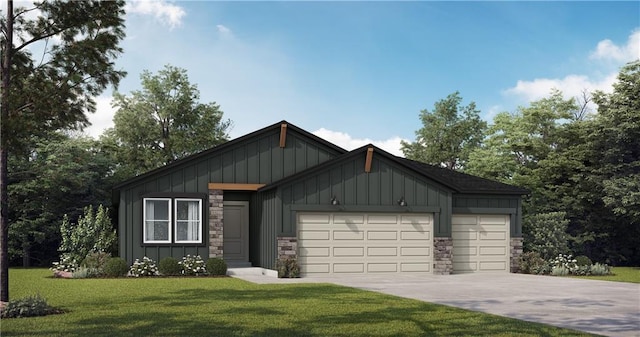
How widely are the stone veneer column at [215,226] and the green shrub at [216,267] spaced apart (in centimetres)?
101

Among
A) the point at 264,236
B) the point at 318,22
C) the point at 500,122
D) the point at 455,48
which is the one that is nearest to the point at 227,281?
the point at 264,236

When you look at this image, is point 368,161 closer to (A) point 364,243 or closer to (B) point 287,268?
(A) point 364,243

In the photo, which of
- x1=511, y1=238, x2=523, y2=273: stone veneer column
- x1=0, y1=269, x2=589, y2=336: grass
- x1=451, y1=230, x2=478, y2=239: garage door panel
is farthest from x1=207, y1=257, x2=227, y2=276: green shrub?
x1=511, y1=238, x2=523, y2=273: stone veneer column

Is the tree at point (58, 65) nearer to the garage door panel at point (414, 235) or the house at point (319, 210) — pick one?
the house at point (319, 210)

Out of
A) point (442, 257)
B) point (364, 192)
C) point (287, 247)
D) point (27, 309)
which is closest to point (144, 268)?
point (287, 247)

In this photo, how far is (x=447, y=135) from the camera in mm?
47781

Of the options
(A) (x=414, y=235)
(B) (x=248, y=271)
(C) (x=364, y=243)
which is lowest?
(B) (x=248, y=271)

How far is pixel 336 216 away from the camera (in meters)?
22.3

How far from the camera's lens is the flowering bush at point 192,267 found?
22234 millimetres

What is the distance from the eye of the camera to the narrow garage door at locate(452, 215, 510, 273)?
961 inches

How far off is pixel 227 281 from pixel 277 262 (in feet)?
7.15

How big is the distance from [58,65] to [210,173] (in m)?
10.7

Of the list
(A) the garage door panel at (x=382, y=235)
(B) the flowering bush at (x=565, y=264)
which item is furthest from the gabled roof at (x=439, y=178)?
(B) the flowering bush at (x=565, y=264)

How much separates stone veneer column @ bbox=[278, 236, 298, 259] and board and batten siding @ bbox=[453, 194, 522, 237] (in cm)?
626
